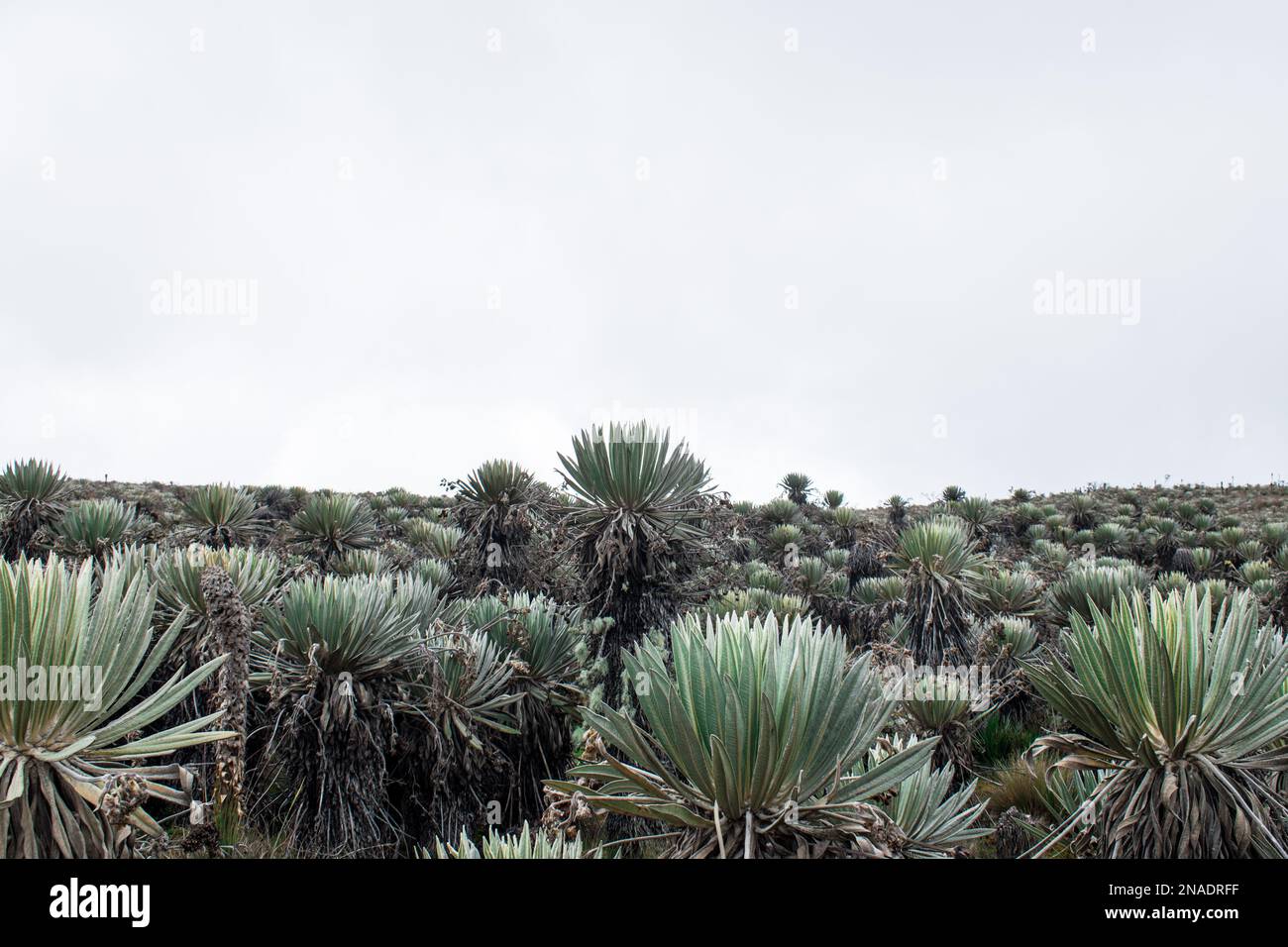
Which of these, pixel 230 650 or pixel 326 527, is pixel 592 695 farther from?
pixel 326 527

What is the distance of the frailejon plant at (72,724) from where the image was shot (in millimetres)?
1710

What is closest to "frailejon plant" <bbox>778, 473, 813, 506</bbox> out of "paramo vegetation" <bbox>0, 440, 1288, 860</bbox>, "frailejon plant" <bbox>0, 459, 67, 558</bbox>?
"paramo vegetation" <bbox>0, 440, 1288, 860</bbox>

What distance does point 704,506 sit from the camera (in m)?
4.47

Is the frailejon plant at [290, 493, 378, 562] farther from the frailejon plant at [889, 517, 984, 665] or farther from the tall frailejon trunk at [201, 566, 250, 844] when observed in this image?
the frailejon plant at [889, 517, 984, 665]

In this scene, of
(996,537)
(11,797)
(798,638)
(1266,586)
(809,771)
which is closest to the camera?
(11,797)

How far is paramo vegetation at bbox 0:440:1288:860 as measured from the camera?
5.78ft

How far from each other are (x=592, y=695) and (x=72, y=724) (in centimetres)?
239

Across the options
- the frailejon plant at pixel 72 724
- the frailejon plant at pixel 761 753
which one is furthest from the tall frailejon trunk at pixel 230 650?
the frailejon plant at pixel 761 753

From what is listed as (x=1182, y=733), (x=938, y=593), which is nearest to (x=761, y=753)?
(x=1182, y=733)

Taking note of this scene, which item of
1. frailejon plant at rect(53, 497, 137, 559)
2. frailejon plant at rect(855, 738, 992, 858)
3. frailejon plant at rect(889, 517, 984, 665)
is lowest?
frailejon plant at rect(855, 738, 992, 858)
